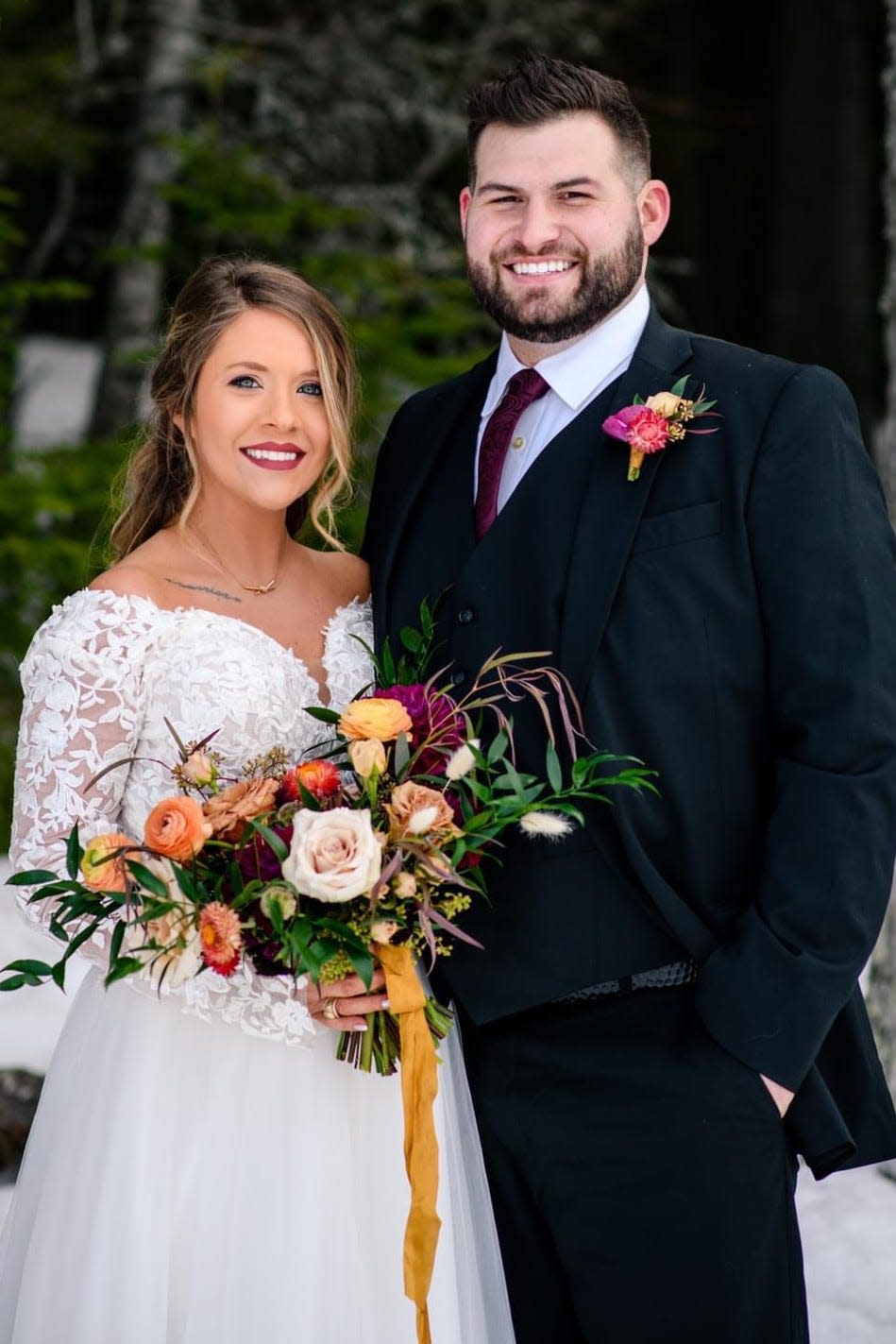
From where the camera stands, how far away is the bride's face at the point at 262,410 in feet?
9.10

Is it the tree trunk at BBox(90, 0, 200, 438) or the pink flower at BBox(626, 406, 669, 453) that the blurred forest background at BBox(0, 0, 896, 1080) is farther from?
the pink flower at BBox(626, 406, 669, 453)

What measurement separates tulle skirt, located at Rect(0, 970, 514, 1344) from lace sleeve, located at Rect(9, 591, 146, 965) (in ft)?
0.81

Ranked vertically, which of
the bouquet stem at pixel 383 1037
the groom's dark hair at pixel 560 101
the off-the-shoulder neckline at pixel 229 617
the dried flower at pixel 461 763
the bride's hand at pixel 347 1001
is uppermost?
the groom's dark hair at pixel 560 101

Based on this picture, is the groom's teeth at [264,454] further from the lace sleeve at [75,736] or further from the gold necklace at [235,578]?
the lace sleeve at [75,736]

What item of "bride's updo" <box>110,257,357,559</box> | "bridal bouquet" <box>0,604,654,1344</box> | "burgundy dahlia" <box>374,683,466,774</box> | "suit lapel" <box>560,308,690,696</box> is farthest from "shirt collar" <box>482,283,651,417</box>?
"burgundy dahlia" <box>374,683,466,774</box>

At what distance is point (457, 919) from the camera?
2484 millimetres

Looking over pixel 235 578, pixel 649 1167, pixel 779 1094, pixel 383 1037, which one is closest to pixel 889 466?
pixel 235 578

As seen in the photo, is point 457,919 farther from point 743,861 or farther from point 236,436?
point 236,436

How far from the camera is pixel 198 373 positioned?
2.82 meters

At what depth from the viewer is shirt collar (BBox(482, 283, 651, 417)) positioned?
263cm

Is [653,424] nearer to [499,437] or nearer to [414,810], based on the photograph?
[499,437]

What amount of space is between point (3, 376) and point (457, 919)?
5.19 metres

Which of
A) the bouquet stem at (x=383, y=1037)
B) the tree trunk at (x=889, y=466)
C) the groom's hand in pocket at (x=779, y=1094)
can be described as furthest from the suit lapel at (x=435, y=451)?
the tree trunk at (x=889, y=466)

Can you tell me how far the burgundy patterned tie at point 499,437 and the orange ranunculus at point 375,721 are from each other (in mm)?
557
